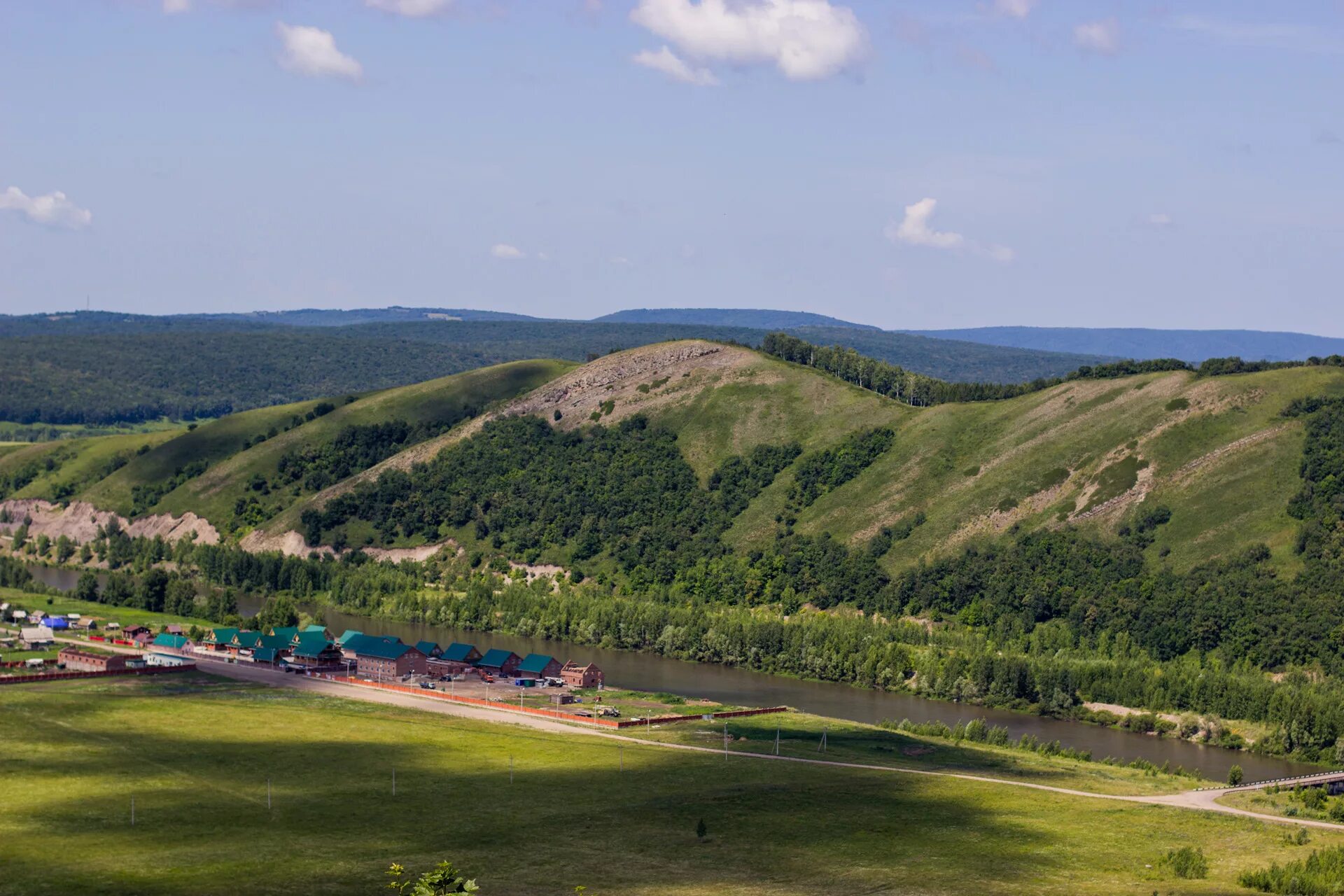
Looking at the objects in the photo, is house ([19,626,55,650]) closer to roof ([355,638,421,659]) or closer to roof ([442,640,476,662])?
roof ([355,638,421,659])

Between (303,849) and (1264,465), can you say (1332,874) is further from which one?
(1264,465)

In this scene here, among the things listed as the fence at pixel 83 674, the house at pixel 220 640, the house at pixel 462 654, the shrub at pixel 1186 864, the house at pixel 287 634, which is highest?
the shrub at pixel 1186 864

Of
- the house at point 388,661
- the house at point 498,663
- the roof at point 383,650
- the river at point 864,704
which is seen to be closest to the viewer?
the river at point 864,704

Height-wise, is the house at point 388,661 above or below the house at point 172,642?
above

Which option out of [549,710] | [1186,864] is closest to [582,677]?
[549,710]

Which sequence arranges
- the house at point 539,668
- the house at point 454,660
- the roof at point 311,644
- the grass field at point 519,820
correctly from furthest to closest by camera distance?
the roof at point 311,644
the house at point 454,660
the house at point 539,668
the grass field at point 519,820

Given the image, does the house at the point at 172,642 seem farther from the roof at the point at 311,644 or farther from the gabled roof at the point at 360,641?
the gabled roof at the point at 360,641

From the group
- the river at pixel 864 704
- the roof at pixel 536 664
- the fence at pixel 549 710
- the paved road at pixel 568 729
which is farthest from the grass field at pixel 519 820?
the roof at pixel 536 664

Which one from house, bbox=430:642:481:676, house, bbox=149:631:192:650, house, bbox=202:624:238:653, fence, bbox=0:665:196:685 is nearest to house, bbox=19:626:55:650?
house, bbox=149:631:192:650

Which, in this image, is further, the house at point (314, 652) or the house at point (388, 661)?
the house at point (314, 652)
